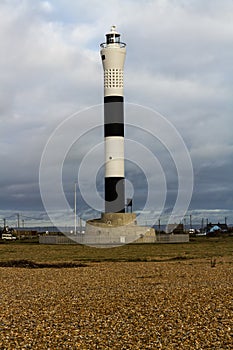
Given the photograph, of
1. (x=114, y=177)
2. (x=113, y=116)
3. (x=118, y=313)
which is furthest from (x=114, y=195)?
(x=118, y=313)

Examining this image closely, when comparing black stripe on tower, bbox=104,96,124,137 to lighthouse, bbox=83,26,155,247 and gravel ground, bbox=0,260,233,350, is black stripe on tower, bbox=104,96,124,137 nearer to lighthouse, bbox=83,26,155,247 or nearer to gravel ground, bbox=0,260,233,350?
lighthouse, bbox=83,26,155,247

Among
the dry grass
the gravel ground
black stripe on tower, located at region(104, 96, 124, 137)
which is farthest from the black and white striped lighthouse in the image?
the gravel ground

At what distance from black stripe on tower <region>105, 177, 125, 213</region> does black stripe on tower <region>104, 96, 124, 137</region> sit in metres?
4.30

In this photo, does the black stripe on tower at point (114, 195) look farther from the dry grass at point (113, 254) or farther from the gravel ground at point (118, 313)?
the gravel ground at point (118, 313)

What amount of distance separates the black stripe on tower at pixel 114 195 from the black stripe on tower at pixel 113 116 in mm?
4302

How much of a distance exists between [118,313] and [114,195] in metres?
38.9

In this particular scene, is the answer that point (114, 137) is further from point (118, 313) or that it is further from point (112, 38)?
point (118, 313)

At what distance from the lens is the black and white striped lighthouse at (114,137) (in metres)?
52.3

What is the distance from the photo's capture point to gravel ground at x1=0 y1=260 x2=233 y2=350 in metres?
10.6

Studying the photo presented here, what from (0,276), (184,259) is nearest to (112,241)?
(184,259)

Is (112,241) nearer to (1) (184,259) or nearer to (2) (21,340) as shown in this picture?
(1) (184,259)

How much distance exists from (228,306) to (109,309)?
286cm

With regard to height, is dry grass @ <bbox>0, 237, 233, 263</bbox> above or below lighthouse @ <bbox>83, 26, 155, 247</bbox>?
below

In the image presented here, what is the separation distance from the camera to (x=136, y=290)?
56.3 feet
